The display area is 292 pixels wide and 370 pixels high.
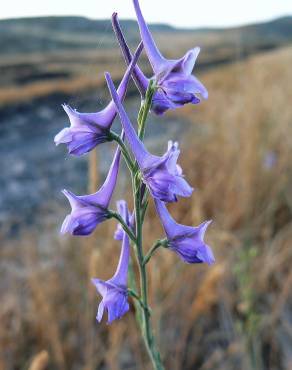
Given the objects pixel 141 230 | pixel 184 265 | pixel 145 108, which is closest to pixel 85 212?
pixel 141 230

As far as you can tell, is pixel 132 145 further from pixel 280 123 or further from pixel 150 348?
pixel 280 123

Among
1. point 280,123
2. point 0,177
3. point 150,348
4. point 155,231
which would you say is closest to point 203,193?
point 155,231

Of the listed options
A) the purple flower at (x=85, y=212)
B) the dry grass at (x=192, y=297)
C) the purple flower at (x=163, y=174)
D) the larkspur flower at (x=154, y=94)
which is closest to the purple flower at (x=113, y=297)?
the purple flower at (x=85, y=212)

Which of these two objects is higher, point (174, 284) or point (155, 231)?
→ point (155, 231)

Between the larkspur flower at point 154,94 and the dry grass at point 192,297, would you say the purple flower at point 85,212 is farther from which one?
the dry grass at point 192,297

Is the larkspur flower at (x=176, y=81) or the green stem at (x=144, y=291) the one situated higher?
the larkspur flower at (x=176, y=81)

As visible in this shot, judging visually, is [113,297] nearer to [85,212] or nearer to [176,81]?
[85,212]

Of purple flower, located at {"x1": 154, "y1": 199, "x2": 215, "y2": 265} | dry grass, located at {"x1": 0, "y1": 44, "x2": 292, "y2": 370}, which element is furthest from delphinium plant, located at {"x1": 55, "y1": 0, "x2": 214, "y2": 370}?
dry grass, located at {"x1": 0, "y1": 44, "x2": 292, "y2": 370}

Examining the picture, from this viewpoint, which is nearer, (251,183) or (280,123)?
(251,183)
